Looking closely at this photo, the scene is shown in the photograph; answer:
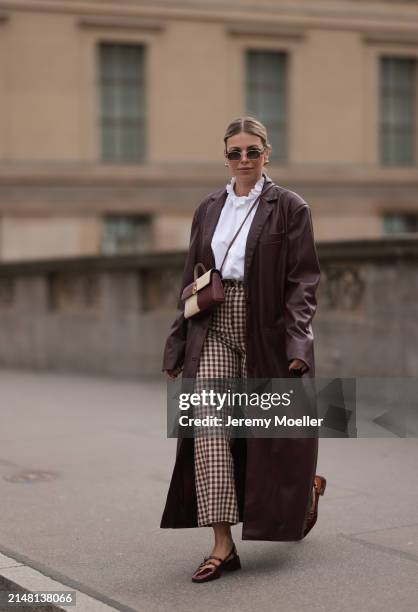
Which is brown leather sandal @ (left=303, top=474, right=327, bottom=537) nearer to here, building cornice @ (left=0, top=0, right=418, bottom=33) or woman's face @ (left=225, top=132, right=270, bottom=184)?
woman's face @ (left=225, top=132, right=270, bottom=184)

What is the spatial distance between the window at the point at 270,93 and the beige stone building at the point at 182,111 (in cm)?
3

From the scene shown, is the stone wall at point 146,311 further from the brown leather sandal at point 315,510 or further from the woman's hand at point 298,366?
the woman's hand at point 298,366

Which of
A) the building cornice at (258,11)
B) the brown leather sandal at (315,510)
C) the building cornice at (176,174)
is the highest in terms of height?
the building cornice at (258,11)

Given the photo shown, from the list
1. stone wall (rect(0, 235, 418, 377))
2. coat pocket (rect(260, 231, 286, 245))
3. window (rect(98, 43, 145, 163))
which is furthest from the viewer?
window (rect(98, 43, 145, 163))

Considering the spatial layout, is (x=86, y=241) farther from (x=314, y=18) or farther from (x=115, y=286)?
(x=115, y=286)

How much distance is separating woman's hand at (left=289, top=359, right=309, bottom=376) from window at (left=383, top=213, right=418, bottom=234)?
86.0 ft

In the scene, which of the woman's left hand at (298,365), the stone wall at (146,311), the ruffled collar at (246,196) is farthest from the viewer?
the stone wall at (146,311)

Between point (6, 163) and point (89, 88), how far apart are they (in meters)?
2.60

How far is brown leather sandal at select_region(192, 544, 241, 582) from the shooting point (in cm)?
511

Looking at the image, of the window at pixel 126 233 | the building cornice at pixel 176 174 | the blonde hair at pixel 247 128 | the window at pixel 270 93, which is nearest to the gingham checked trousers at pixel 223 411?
the blonde hair at pixel 247 128

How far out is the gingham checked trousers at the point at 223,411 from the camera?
515cm

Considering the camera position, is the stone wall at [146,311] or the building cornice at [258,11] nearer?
the stone wall at [146,311]

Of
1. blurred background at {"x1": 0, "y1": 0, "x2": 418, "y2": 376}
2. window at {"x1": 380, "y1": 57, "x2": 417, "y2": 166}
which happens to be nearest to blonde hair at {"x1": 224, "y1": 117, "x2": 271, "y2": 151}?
blurred background at {"x1": 0, "y1": 0, "x2": 418, "y2": 376}

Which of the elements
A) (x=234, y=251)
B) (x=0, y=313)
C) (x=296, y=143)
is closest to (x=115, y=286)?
(x=0, y=313)
